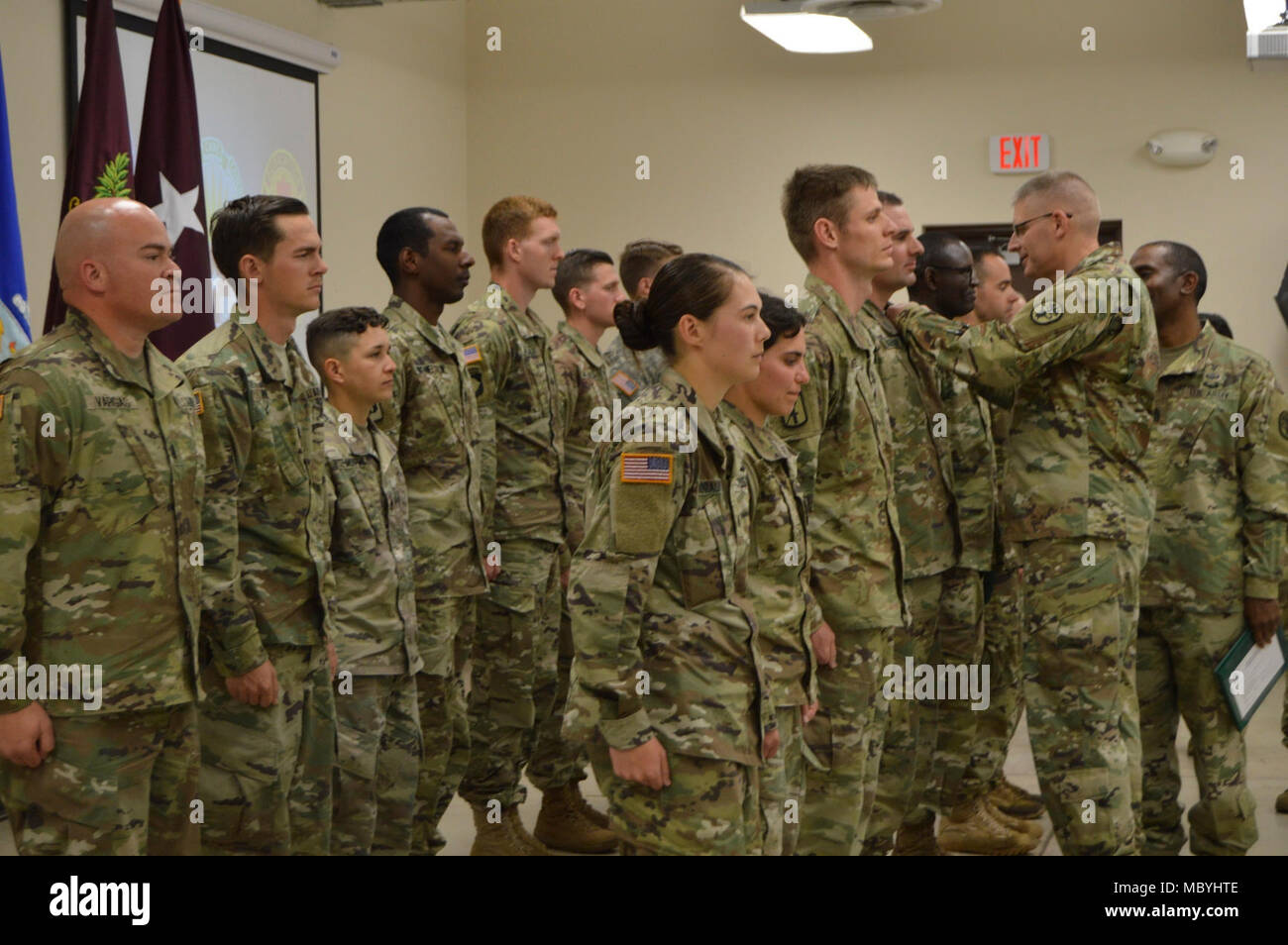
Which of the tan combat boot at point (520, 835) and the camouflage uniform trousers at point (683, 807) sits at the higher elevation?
the camouflage uniform trousers at point (683, 807)

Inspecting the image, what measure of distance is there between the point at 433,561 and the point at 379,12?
13.6ft

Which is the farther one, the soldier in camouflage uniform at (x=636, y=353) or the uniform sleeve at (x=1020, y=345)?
the soldier in camouflage uniform at (x=636, y=353)

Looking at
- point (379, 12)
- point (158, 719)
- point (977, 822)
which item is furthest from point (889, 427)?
point (379, 12)

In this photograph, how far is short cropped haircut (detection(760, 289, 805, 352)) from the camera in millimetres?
2629

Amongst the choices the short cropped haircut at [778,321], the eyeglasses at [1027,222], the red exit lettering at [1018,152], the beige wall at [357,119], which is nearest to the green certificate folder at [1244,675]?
the eyeglasses at [1027,222]

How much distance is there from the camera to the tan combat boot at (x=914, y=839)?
12.4 ft

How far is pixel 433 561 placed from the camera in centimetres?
357

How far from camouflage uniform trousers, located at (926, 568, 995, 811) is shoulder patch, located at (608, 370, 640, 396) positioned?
1435mm

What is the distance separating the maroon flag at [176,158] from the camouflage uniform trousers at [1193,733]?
301cm

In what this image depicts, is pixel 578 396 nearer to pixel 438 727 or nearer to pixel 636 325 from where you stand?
pixel 438 727

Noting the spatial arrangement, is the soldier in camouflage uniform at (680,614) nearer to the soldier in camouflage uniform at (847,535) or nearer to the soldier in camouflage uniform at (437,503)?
the soldier in camouflage uniform at (847,535)

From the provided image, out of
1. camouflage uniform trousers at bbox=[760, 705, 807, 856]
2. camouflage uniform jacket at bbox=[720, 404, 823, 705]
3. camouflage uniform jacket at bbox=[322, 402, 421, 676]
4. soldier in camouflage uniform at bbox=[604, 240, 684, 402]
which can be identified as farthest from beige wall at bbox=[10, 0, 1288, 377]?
camouflage uniform trousers at bbox=[760, 705, 807, 856]

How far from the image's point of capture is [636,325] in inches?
95.3
